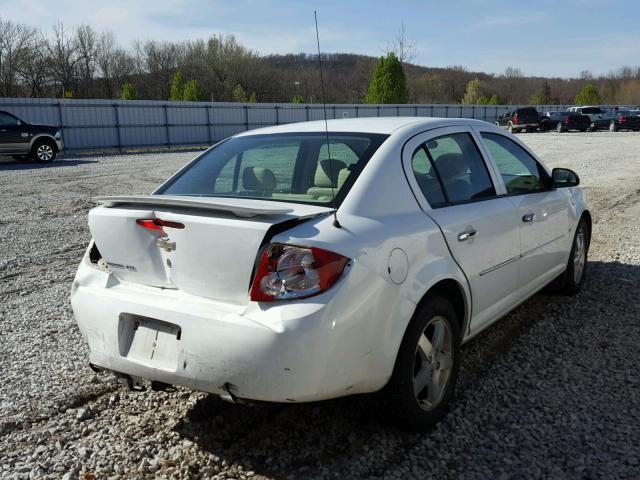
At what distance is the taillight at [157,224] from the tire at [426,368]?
46.3 inches

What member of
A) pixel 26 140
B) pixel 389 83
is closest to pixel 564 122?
pixel 389 83

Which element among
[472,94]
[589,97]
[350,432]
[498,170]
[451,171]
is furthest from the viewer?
[472,94]

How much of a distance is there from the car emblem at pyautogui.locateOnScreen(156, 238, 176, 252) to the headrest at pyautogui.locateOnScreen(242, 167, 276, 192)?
75cm

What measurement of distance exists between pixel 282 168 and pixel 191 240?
3.57 feet

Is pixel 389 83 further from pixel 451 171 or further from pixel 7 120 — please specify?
pixel 451 171

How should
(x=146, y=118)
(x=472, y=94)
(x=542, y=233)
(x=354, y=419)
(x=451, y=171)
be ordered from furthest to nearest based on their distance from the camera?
1. (x=472, y=94)
2. (x=146, y=118)
3. (x=542, y=233)
4. (x=451, y=171)
5. (x=354, y=419)

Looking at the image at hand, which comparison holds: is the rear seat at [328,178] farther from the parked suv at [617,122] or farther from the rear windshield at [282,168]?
the parked suv at [617,122]

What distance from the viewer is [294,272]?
249 centimetres

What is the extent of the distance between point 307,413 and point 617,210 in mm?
8382

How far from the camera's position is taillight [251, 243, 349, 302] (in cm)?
247

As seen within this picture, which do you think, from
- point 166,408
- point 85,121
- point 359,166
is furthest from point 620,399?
point 85,121

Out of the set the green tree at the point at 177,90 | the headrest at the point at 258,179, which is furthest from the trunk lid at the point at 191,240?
the green tree at the point at 177,90

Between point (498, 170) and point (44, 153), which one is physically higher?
point (498, 170)

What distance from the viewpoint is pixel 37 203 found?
11.0 m
